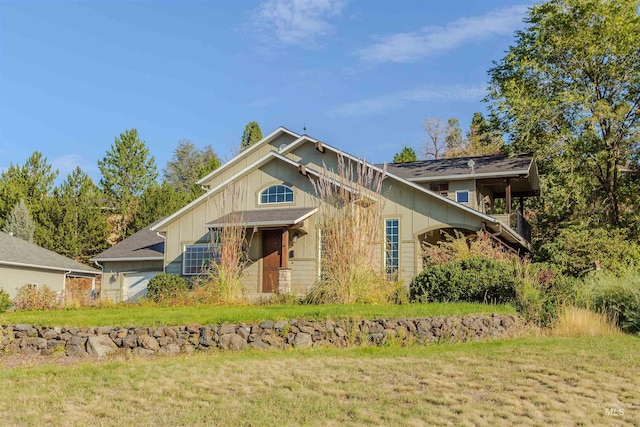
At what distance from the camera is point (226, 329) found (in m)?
9.08

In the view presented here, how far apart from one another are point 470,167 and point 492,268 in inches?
327

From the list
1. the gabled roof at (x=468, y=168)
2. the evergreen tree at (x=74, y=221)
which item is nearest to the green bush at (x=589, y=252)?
the gabled roof at (x=468, y=168)

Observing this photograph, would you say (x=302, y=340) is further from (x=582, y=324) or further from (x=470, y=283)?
(x=582, y=324)

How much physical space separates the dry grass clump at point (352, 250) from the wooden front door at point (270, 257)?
5.51m

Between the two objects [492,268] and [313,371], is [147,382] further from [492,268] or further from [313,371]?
[492,268]

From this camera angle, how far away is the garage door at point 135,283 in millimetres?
21562

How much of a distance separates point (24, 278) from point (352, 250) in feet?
51.0

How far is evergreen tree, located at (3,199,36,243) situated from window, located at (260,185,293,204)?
1612 cm

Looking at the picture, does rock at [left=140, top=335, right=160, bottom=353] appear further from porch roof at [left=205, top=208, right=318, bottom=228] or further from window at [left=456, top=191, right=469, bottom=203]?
window at [left=456, top=191, right=469, bottom=203]

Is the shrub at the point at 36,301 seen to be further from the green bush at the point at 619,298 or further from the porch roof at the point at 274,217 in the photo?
the green bush at the point at 619,298

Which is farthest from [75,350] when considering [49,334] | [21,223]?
[21,223]

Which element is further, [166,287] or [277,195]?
Answer: [277,195]

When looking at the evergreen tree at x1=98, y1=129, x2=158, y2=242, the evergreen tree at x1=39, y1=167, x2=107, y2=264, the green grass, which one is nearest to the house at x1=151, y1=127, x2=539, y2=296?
the green grass

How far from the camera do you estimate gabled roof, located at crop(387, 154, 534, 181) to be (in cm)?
1917
